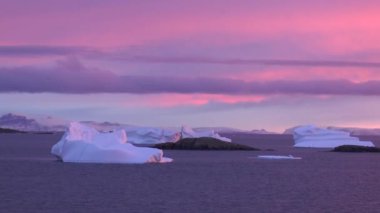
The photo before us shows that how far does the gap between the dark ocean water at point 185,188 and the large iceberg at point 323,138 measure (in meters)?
30.5

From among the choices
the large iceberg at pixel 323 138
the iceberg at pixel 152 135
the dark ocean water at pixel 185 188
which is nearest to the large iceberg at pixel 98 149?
the dark ocean water at pixel 185 188

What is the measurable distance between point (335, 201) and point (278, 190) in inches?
145

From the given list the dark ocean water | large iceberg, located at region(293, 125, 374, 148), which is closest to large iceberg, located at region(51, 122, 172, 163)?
the dark ocean water

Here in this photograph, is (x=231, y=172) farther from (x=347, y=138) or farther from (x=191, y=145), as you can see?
(x=347, y=138)

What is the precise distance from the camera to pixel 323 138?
7494 cm

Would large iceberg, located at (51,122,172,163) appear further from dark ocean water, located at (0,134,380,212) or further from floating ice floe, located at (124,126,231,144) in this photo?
floating ice floe, located at (124,126,231,144)

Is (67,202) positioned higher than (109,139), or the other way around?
(109,139)

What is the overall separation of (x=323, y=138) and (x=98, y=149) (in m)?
38.6

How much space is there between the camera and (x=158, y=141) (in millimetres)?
74812

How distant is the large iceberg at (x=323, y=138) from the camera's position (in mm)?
73375

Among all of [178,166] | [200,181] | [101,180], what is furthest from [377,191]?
[178,166]

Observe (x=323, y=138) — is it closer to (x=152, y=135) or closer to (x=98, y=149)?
(x=152, y=135)

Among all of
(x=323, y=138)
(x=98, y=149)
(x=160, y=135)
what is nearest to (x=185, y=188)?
(x=98, y=149)

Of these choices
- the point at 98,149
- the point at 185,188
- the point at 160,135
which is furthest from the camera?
the point at 160,135
